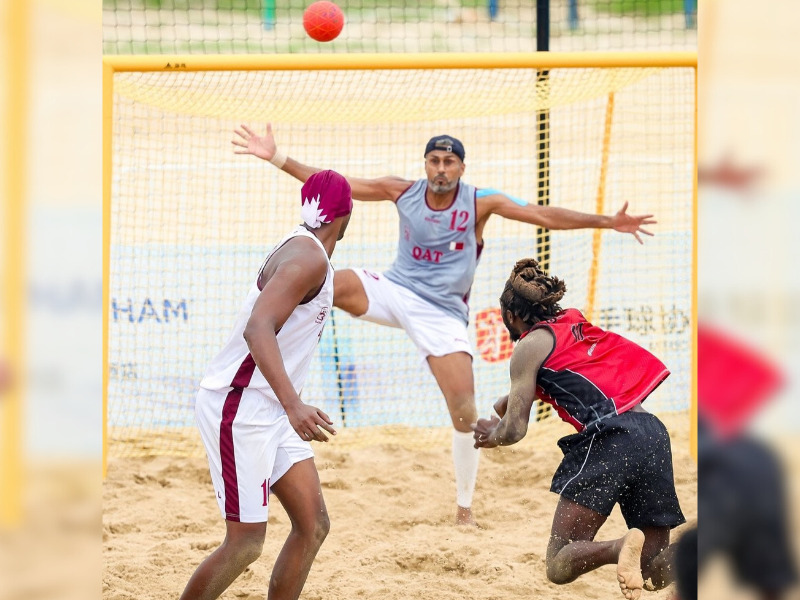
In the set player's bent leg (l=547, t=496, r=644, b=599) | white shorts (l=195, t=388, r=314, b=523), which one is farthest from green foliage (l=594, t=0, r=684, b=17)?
white shorts (l=195, t=388, r=314, b=523)

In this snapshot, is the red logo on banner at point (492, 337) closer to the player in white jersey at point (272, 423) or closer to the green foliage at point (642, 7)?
the player in white jersey at point (272, 423)

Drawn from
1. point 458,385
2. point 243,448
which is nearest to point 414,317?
point 458,385

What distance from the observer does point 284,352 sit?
370cm

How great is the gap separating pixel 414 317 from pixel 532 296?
2.21 metres

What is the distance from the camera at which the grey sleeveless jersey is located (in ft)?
20.7

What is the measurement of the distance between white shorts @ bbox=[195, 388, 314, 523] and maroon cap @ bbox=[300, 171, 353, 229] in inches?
28.4

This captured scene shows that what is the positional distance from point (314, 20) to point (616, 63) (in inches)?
81.5

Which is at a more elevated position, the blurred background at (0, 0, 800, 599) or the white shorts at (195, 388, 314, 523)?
the blurred background at (0, 0, 800, 599)

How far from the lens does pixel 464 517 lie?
6047 mm

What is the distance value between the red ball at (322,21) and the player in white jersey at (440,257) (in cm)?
80

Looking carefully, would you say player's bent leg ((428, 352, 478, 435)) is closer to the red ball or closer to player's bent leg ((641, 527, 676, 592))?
player's bent leg ((641, 527, 676, 592))

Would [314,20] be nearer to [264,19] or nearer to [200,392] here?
[200,392]

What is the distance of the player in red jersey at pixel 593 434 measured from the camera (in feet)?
12.7

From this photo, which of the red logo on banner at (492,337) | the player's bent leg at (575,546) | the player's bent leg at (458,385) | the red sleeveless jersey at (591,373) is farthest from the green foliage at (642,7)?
the player's bent leg at (575,546)
